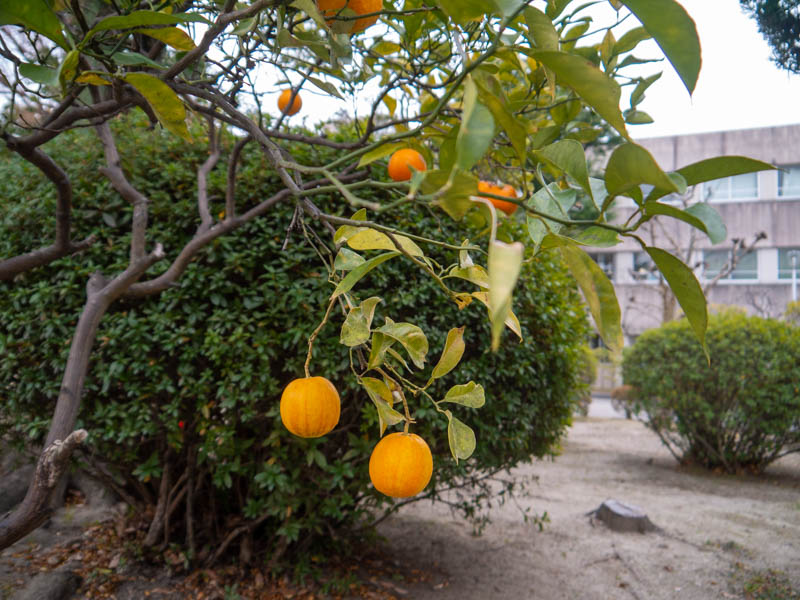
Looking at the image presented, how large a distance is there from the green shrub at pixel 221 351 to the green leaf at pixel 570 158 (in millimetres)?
1635

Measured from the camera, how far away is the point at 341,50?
1.16 metres

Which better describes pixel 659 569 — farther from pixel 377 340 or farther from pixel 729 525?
pixel 377 340

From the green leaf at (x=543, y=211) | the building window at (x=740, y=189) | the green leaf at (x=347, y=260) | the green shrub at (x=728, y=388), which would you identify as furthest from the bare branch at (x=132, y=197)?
the building window at (x=740, y=189)

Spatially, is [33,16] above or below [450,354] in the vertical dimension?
above

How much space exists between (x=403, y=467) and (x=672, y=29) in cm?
71

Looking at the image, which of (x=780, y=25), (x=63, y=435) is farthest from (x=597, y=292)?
(x=780, y=25)

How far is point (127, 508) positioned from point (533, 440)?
2.30m

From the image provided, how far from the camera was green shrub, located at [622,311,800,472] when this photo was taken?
5.79 m

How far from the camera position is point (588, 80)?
624mm

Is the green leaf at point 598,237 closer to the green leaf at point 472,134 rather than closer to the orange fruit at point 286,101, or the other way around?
the green leaf at point 472,134

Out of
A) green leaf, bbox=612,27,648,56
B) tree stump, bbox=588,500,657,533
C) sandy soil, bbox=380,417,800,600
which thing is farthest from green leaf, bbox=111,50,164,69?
tree stump, bbox=588,500,657,533

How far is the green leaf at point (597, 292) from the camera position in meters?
0.65

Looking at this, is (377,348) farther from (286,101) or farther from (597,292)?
(286,101)

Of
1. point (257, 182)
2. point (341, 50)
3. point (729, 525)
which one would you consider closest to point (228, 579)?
point (257, 182)
